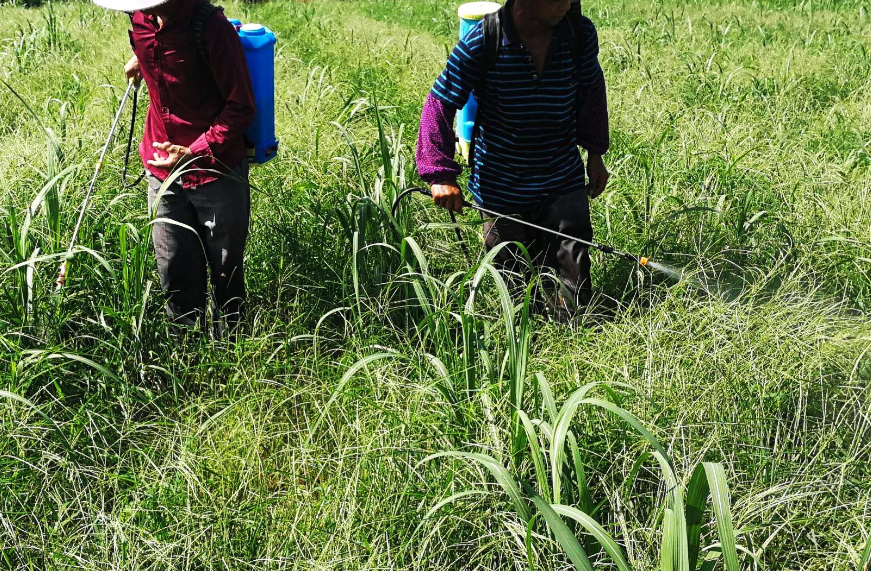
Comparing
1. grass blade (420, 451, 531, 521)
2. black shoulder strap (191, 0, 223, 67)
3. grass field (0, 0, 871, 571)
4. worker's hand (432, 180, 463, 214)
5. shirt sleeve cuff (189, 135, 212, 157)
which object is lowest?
grass field (0, 0, 871, 571)

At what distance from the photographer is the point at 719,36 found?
779 cm

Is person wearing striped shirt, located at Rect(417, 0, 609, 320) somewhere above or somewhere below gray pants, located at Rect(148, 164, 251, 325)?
above

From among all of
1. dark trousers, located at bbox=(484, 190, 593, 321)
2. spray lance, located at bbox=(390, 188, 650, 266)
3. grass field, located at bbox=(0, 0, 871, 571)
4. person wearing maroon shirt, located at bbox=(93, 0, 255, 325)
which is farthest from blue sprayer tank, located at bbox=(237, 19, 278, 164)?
dark trousers, located at bbox=(484, 190, 593, 321)

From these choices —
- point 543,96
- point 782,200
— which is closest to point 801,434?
point 543,96

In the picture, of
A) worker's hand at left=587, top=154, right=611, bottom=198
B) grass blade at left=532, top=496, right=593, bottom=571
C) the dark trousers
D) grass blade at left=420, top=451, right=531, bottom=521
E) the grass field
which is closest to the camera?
grass blade at left=532, top=496, right=593, bottom=571

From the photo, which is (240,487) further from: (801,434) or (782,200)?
(782,200)

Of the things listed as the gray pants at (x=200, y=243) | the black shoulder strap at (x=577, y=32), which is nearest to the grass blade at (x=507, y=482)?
the gray pants at (x=200, y=243)

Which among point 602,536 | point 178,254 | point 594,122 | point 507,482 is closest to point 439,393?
point 507,482

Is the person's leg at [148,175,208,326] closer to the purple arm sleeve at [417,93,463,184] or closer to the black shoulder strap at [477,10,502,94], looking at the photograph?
the purple arm sleeve at [417,93,463,184]

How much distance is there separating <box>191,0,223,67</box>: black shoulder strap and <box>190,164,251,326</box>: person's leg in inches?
16.3

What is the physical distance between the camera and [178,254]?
3039 mm

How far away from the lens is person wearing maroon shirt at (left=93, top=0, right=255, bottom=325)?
2855mm

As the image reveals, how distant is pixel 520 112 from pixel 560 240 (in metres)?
0.48

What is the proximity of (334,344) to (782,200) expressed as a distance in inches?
81.3
